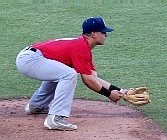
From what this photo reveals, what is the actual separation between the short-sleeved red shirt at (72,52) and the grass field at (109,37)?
1066 millimetres

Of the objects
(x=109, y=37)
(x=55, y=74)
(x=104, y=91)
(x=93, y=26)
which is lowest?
(x=109, y=37)

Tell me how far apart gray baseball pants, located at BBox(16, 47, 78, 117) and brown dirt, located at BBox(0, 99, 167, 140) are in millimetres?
259

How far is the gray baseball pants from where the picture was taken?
6285mm

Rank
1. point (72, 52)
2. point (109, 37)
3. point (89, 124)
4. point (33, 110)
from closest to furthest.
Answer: point (72, 52), point (89, 124), point (33, 110), point (109, 37)

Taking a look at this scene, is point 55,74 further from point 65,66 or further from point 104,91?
point 104,91

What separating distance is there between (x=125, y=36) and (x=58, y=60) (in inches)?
183

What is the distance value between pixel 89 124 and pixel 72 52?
0.79 metres

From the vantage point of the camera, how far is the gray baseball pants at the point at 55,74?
6285 mm

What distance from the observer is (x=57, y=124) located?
6312 mm

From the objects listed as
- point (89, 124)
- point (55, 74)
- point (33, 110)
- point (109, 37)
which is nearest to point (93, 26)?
point (55, 74)

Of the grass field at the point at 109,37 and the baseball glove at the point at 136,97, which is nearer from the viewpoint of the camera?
the baseball glove at the point at 136,97

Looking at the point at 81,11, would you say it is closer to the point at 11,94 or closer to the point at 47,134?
the point at 11,94

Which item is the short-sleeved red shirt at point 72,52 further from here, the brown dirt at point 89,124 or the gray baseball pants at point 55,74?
the brown dirt at point 89,124

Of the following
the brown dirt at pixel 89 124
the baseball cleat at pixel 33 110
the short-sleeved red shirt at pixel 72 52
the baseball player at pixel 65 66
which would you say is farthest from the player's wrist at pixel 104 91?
the baseball cleat at pixel 33 110
